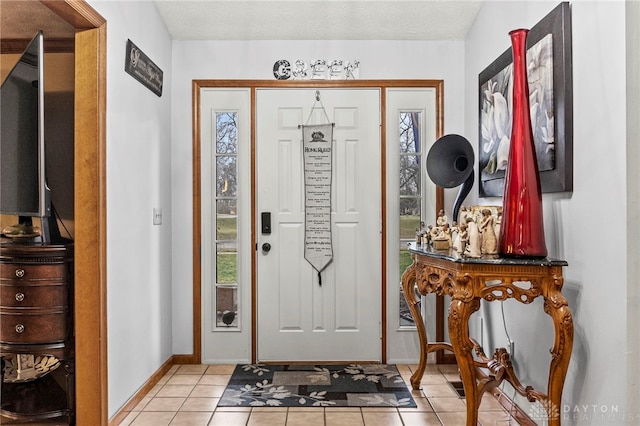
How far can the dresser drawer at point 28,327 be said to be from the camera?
95.0 inches

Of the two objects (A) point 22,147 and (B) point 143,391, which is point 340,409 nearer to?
(B) point 143,391

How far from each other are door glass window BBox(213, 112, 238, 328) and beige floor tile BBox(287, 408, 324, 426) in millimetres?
1144

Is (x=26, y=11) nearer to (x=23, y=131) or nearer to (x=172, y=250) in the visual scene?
(x=23, y=131)

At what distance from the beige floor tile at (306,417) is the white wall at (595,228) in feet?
3.74

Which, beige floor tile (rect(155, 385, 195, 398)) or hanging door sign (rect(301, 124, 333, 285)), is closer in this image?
beige floor tile (rect(155, 385, 195, 398))

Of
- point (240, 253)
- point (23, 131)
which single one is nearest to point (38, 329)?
point (23, 131)

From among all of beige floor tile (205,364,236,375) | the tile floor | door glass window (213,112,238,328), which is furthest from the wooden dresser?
door glass window (213,112,238,328)

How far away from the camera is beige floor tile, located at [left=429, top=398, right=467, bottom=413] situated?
272cm

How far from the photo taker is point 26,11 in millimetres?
2502

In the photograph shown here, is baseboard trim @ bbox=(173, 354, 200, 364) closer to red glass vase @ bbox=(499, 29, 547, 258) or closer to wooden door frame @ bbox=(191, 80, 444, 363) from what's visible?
wooden door frame @ bbox=(191, 80, 444, 363)

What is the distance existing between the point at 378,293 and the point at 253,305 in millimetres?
936

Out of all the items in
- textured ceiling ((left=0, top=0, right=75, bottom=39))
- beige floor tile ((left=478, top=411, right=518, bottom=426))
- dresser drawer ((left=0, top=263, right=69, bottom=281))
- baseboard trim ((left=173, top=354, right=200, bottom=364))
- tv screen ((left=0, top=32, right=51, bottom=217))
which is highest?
textured ceiling ((left=0, top=0, right=75, bottom=39))

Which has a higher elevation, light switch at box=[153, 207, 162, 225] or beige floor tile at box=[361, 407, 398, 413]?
light switch at box=[153, 207, 162, 225]

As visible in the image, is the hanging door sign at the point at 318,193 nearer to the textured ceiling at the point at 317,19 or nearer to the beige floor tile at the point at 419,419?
the textured ceiling at the point at 317,19
